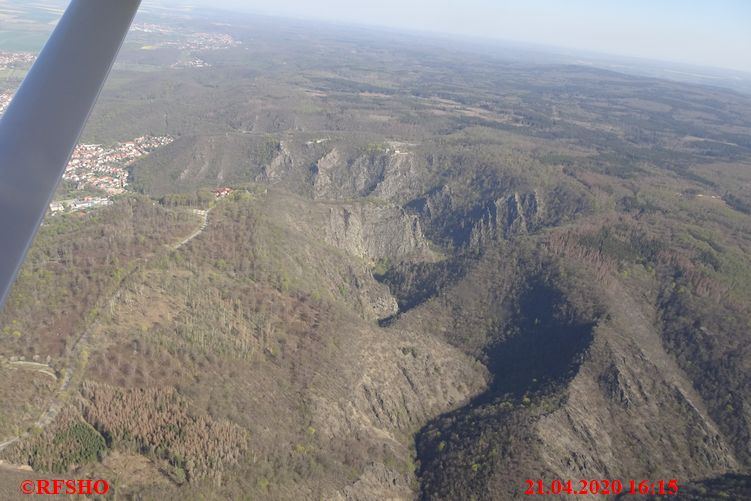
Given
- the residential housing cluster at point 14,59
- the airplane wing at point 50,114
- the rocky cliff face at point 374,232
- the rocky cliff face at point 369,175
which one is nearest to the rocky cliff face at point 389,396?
the rocky cliff face at point 374,232

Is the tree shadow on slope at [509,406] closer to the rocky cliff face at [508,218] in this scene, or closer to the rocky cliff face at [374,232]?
the rocky cliff face at [374,232]

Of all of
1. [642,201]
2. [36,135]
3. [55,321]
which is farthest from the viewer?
[642,201]

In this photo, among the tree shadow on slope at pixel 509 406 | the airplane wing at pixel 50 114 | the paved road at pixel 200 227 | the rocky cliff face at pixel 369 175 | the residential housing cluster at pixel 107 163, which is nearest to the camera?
the airplane wing at pixel 50 114

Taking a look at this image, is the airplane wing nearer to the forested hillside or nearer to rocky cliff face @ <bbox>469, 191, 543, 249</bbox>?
the forested hillside

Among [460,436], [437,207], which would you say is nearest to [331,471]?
[460,436]

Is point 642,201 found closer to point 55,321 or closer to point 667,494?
point 667,494
